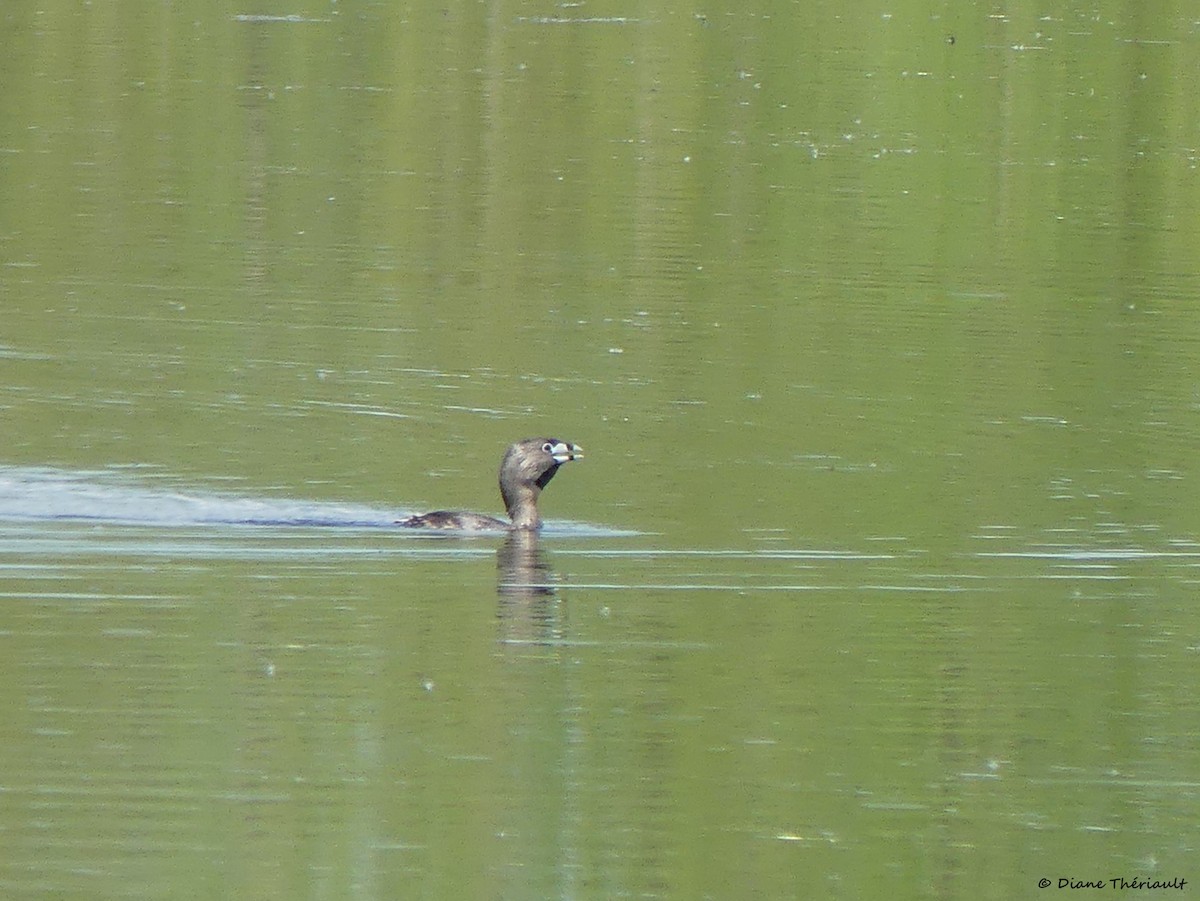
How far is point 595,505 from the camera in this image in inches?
643

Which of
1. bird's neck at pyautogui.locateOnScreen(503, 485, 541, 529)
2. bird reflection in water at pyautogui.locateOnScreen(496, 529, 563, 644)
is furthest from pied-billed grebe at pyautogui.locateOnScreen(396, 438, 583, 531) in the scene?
bird reflection in water at pyautogui.locateOnScreen(496, 529, 563, 644)

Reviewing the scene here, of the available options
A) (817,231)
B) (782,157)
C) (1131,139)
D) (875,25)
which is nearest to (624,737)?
(817,231)

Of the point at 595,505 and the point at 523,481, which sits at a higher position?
the point at 523,481

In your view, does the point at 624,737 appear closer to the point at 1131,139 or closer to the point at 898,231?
the point at 898,231

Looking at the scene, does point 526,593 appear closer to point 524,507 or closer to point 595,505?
point 524,507

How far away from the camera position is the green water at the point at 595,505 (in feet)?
32.4

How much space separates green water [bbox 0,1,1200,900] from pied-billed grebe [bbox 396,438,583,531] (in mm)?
206

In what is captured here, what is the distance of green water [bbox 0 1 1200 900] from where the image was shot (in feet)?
32.4

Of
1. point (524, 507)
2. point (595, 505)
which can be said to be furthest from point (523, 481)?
point (595, 505)

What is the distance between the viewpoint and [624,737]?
10906mm

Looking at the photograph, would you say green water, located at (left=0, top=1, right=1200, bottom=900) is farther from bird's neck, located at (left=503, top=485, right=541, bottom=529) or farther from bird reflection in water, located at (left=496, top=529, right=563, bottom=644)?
bird's neck, located at (left=503, top=485, right=541, bottom=529)

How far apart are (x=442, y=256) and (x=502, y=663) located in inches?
580

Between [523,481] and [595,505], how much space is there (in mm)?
825

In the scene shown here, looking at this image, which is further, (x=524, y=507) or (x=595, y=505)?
(x=595, y=505)
